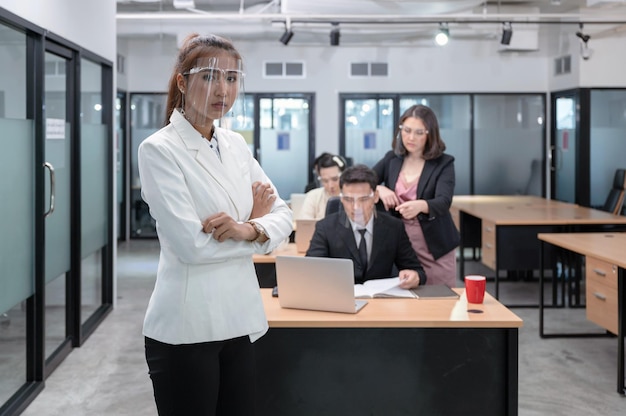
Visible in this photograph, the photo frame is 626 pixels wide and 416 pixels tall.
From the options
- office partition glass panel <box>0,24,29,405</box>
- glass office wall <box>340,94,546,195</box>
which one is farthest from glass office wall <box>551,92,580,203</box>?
office partition glass panel <box>0,24,29,405</box>

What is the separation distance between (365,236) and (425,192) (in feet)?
1.49

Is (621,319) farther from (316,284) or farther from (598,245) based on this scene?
(316,284)

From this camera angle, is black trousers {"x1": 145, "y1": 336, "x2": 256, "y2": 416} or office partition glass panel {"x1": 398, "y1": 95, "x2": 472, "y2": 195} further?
office partition glass panel {"x1": 398, "y1": 95, "x2": 472, "y2": 195}

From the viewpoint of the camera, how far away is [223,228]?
191 centimetres

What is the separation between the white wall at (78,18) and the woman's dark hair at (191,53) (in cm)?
223

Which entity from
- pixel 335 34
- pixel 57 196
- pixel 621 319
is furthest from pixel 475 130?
pixel 57 196

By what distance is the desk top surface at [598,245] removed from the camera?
4.52 metres

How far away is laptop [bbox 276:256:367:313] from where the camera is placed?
2.96m

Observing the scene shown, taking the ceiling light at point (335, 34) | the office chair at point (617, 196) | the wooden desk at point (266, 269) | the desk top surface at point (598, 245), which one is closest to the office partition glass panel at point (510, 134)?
the ceiling light at point (335, 34)

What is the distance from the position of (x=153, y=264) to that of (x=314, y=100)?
3.65 metres

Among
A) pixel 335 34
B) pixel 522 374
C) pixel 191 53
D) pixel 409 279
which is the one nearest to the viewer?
pixel 191 53

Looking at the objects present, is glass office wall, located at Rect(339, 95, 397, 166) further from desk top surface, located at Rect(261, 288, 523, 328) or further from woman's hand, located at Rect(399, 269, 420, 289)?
desk top surface, located at Rect(261, 288, 523, 328)

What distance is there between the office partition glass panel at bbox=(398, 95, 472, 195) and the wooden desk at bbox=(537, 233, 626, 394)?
6551mm

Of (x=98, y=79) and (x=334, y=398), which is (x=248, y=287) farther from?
(x=98, y=79)
